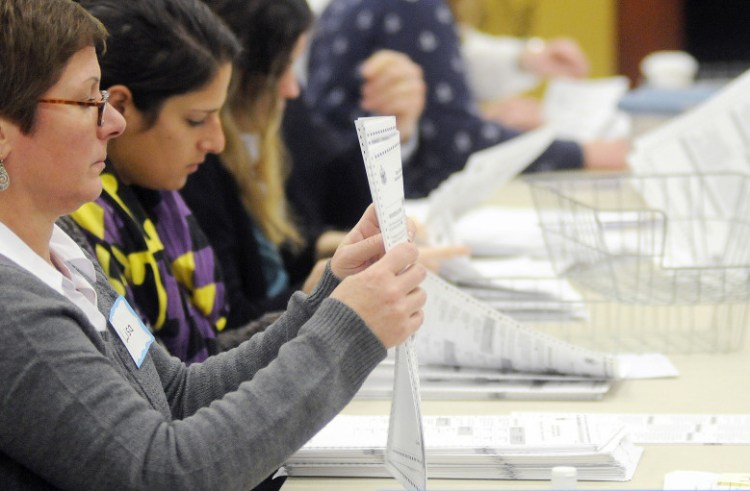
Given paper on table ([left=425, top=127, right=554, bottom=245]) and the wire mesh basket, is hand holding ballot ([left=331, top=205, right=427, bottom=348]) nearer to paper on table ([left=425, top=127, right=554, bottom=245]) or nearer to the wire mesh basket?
the wire mesh basket

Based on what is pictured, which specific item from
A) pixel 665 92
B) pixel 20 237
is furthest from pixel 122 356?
pixel 665 92

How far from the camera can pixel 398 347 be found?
99 cm

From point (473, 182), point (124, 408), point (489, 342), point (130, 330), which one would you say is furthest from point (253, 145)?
point (124, 408)

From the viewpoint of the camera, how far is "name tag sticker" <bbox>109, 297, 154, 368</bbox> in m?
1.03

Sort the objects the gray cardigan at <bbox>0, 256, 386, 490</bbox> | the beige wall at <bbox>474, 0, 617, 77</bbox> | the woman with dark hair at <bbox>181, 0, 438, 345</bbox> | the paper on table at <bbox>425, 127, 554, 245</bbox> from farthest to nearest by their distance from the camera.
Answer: the beige wall at <bbox>474, 0, 617, 77</bbox> < the paper on table at <bbox>425, 127, 554, 245</bbox> < the woman with dark hair at <bbox>181, 0, 438, 345</bbox> < the gray cardigan at <bbox>0, 256, 386, 490</bbox>

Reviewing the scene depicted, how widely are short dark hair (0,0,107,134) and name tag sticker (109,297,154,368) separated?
213 mm

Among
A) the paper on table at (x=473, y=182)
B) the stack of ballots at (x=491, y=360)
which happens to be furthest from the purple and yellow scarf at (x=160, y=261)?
the paper on table at (x=473, y=182)

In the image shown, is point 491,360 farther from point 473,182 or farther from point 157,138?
point 473,182

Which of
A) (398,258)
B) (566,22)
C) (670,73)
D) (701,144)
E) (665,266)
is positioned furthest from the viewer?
(566,22)

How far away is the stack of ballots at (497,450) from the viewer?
1.07 m

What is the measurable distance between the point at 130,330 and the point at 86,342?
196mm

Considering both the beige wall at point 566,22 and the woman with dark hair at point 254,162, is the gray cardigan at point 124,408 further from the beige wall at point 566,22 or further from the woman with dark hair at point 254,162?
the beige wall at point 566,22

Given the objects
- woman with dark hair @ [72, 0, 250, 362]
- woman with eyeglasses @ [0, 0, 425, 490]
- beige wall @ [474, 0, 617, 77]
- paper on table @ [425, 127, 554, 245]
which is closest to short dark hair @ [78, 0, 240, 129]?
woman with dark hair @ [72, 0, 250, 362]

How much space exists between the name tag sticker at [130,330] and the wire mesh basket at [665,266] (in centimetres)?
71
